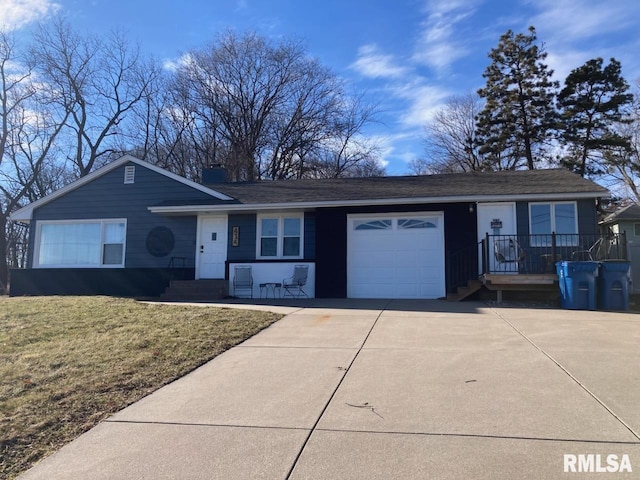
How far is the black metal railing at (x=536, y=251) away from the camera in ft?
38.8

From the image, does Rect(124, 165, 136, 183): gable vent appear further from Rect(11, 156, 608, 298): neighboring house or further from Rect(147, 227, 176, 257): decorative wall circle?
Rect(147, 227, 176, 257): decorative wall circle

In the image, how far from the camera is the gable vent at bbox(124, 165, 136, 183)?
15852 millimetres

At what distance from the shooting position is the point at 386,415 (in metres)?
4.02

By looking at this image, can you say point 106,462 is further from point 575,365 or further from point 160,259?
point 160,259

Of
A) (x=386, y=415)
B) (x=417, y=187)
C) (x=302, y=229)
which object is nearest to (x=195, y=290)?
(x=302, y=229)

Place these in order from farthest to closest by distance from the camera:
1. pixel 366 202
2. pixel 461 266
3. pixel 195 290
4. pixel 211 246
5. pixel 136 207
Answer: pixel 136 207 < pixel 211 246 < pixel 195 290 < pixel 366 202 < pixel 461 266

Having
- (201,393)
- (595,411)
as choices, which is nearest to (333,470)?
(201,393)

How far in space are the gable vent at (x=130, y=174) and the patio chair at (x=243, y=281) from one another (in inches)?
201

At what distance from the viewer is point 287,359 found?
6.04m

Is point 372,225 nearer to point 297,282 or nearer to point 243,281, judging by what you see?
point 297,282

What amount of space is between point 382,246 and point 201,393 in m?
9.36

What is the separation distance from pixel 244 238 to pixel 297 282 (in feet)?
7.61

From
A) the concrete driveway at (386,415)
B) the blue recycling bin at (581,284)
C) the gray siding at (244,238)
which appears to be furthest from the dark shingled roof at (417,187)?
the concrete driveway at (386,415)

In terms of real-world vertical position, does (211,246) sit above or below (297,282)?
above
